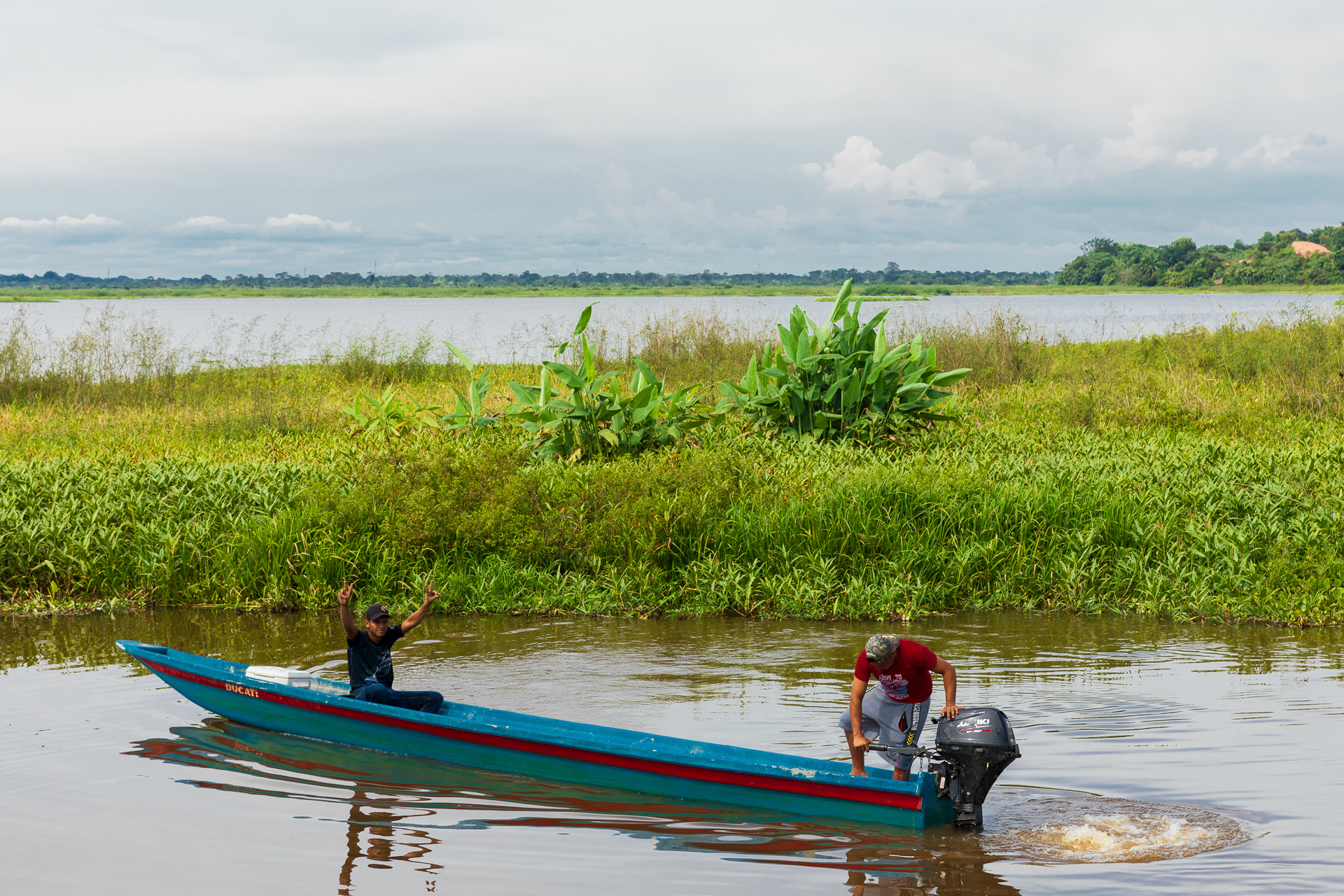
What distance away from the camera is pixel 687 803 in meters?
5.41

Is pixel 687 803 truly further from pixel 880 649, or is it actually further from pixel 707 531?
pixel 707 531

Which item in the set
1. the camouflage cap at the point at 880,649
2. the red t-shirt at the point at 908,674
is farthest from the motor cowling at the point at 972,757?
the camouflage cap at the point at 880,649

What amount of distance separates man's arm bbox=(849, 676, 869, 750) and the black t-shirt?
A: 267cm

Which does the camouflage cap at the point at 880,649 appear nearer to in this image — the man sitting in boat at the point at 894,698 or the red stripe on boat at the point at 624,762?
the man sitting in boat at the point at 894,698

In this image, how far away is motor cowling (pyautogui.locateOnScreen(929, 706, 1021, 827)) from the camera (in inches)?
193

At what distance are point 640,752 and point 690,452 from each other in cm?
602

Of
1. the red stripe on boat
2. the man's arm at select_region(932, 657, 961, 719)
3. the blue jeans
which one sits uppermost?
the man's arm at select_region(932, 657, 961, 719)

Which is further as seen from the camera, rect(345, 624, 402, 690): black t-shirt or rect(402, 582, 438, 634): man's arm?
rect(345, 624, 402, 690): black t-shirt

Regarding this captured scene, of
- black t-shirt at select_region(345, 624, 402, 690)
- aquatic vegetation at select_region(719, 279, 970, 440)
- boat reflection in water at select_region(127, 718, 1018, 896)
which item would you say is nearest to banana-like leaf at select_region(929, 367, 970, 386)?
aquatic vegetation at select_region(719, 279, 970, 440)

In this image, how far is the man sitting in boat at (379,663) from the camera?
20.5 feet

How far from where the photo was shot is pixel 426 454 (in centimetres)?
1065

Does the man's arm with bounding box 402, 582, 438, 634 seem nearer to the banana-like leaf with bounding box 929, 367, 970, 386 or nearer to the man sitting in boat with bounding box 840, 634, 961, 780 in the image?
the man sitting in boat with bounding box 840, 634, 961, 780

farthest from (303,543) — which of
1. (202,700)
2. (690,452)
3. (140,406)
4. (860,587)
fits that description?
(140,406)

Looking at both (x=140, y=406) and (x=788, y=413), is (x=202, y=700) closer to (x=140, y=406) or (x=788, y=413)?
(x=788, y=413)
